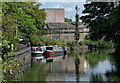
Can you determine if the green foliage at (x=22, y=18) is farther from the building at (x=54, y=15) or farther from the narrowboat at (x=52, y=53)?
the building at (x=54, y=15)

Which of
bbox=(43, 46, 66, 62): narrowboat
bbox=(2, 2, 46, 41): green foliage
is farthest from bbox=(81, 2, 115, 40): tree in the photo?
bbox=(43, 46, 66, 62): narrowboat

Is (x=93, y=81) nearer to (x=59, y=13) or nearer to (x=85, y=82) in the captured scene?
(x=85, y=82)

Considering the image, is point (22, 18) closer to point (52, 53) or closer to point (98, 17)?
point (98, 17)

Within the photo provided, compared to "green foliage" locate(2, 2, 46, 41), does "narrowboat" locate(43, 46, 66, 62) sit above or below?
below

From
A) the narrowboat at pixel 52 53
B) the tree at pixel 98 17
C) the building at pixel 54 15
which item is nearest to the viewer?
the tree at pixel 98 17

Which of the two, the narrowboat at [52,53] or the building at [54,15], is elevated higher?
the building at [54,15]

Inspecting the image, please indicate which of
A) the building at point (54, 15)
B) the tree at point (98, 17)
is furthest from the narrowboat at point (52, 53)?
the building at point (54, 15)

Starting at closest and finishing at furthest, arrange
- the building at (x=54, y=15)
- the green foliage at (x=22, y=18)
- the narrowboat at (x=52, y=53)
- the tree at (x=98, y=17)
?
1. the green foliage at (x=22, y=18)
2. the tree at (x=98, y=17)
3. the narrowboat at (x=52, y=53)
4. the building at (x=54, y=15)

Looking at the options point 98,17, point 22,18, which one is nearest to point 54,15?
point 22,18

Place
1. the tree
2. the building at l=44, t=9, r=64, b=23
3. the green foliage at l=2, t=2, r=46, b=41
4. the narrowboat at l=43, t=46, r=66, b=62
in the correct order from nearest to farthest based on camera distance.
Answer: the green foliage at l=2, t=2, r=46, b=41
the tree
the narrowboat at l=43, t=46, r=66, b=62
the building at l=44, t=9, r=64, b=23

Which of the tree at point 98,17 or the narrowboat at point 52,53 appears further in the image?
the narrowboat at point 52,53

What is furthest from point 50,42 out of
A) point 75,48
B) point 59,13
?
point 59,13

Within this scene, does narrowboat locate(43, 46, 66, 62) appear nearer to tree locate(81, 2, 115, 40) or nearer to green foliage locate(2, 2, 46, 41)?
green foliage locate(2, 2, 46, 41)

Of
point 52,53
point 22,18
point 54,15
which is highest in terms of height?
point 22,18
